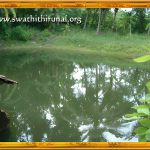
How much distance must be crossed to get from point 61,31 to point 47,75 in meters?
10.4

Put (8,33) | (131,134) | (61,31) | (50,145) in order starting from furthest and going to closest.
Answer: (61,31) → (8,33) → (131,134) → (50,145)

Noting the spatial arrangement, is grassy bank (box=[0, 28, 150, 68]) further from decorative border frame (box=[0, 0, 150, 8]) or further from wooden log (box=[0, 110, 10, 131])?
decorative border frame (box=[0, 0, 150, 8])

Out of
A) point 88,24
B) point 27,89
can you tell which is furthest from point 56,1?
point 88,24

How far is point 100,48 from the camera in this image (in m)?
13.3

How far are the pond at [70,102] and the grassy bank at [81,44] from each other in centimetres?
405

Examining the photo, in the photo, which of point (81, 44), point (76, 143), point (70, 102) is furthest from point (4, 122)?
point (81, 44)

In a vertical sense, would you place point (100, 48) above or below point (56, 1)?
below

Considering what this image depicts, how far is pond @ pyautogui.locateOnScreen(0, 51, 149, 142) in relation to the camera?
2.99 meters

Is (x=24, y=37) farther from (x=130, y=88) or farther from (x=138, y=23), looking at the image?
(x=130, y=88)

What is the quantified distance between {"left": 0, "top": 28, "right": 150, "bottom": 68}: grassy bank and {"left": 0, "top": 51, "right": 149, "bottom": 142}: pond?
4.05 meters

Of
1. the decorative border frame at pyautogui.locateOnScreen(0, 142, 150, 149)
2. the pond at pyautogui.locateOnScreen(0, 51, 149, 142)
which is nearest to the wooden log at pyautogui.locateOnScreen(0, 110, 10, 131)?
the pond at pyautogui.locateOnScreen(0, 51, 149, 142)

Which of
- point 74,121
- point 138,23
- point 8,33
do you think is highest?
point 138,23

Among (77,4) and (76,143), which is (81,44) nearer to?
(77,4)

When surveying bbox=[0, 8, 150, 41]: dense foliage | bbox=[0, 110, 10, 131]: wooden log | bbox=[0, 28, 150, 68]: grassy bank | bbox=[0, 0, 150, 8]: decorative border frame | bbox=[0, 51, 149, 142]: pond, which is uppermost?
bbox=[0, 8, 150, 41]: dense foliage
